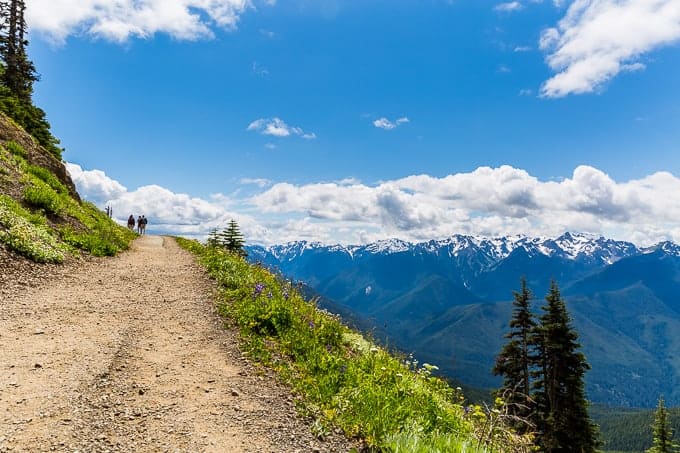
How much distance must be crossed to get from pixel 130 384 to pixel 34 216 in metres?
14.6

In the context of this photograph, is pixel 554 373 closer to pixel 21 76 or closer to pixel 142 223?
pixel 142 223

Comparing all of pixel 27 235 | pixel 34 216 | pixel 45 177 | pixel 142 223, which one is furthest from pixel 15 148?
pixel 142 223

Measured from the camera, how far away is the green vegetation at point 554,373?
97.9 ft

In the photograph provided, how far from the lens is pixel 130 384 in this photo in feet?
20.9

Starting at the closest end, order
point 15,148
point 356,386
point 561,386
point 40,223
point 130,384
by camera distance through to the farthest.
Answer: point 130,384
point 356,386
point 40,223
point 15,148
point 561,386

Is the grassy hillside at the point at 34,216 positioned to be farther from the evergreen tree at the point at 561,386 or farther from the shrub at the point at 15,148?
the evergreen tree at the point at 561,386

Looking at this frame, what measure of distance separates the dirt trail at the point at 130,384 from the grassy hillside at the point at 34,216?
4097 millimetres

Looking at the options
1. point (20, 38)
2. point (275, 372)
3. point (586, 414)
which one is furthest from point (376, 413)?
point (20, 38)

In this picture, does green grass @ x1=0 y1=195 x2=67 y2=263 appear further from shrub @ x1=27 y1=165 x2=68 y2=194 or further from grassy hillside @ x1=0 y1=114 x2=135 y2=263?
shrub @ x1=27 y1=165 x2=68 y2=194

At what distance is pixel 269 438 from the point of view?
214 inches

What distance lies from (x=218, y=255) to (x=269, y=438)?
14750 mm

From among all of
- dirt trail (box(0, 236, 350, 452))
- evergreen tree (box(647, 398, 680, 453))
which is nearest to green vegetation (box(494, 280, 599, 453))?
evergreen tree (box(647, 398, 680, 453))

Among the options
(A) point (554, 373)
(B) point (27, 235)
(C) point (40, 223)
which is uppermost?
(C) point (40, 223)

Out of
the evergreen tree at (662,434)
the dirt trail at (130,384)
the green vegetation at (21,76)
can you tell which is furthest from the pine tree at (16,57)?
the evergreen tree at (662,434)
